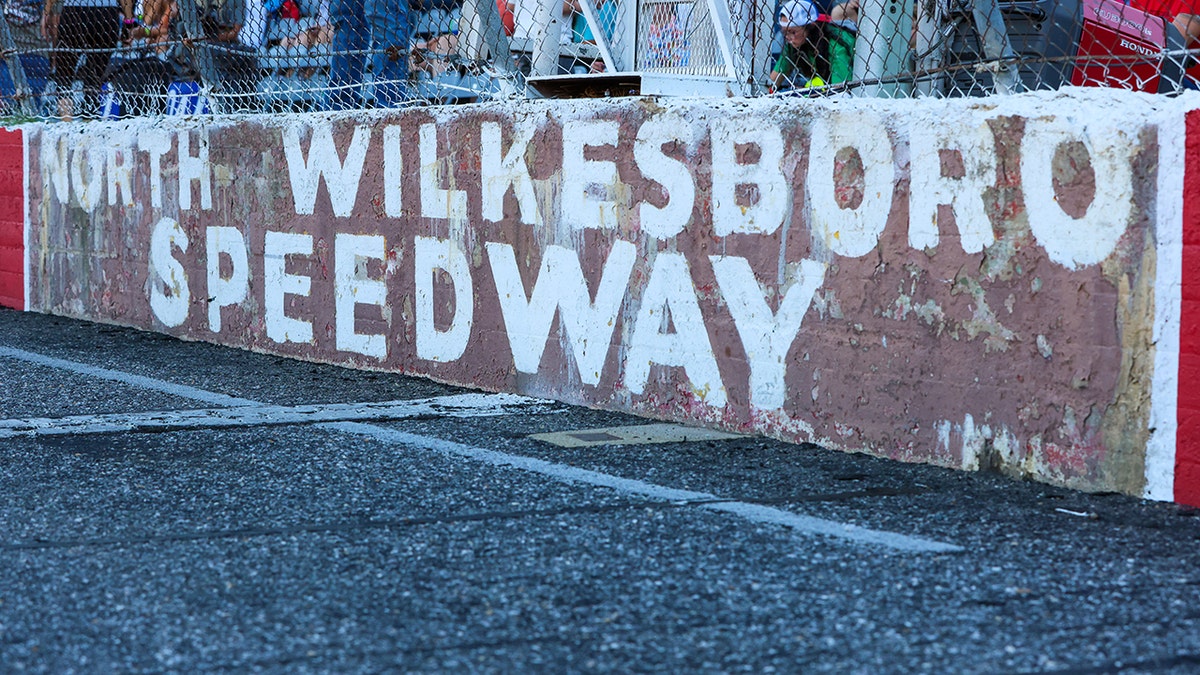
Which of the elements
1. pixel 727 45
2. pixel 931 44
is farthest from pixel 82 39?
pixel 931 44

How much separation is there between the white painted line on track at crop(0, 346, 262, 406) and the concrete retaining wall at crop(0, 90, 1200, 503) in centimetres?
95

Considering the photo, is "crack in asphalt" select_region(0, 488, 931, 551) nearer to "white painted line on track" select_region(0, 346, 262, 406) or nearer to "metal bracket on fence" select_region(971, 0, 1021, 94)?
"metal bracket on fence" select_region(971, 0, 1021, 94)

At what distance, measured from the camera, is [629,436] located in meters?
5.81

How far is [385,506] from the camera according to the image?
4.56 metres

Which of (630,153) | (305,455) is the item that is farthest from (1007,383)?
(305,455)

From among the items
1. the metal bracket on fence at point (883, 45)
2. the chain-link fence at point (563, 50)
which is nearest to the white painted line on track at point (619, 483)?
the chain-link fence at point (563, 50)

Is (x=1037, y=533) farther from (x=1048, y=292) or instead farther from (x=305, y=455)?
(x=305, y=455)

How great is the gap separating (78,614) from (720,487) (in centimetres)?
216

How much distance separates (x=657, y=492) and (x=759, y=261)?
1335 millimetres

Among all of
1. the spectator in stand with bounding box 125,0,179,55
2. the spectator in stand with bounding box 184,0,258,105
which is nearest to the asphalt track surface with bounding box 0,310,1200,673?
the spectator in stand with bounding box 184,0,258,105

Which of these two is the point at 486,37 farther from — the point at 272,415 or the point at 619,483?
the point at 619,483

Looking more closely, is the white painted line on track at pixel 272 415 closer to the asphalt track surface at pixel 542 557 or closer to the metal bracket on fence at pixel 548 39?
the asphalt track surface at pixel 542 557

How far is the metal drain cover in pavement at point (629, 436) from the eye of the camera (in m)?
5.68

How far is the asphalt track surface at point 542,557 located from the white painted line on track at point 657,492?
2cm
